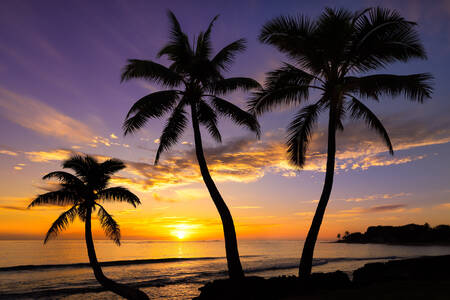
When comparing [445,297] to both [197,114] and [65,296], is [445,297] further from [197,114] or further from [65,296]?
[65,296]

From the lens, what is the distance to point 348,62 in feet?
41.4

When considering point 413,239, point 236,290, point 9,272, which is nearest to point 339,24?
point 236,290

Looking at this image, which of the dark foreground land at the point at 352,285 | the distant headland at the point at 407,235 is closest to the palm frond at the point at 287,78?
the dark foreground land at the point at 352,285

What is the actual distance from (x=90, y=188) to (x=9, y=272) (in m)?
27.0

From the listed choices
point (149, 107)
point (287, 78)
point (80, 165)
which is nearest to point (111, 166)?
point (80, 165)

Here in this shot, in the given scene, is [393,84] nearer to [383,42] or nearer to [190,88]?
[383,42]

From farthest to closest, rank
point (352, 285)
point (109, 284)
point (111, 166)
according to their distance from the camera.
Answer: point (111, 166), point (109, 284), point (352, 285)

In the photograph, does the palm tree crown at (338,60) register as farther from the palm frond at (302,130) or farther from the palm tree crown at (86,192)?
the palm tree crown at (86,192)

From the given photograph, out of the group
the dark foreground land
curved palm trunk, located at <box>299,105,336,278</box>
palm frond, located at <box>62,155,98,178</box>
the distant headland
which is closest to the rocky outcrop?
the distant headland

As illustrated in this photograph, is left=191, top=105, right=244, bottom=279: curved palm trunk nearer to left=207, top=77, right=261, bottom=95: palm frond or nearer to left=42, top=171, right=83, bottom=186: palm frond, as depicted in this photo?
left=207, top=77, right=261, bottom=95: palm frond

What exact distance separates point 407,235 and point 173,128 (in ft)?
477

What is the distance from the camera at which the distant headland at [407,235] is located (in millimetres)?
113938

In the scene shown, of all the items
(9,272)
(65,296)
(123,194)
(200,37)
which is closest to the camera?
(200,37)

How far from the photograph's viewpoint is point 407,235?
5039 inches
